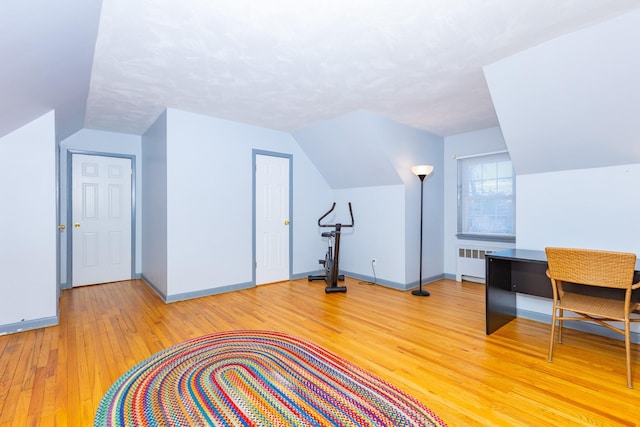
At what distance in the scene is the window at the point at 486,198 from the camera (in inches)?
174

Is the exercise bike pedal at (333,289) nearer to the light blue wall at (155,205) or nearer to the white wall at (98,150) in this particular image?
the light blue wall at (155,205)

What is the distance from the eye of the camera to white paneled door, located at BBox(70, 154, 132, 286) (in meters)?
4.61

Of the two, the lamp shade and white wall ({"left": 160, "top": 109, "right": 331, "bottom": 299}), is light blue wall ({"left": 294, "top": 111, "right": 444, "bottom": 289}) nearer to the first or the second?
the lamp shade

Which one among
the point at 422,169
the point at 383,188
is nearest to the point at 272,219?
the point at 383,188

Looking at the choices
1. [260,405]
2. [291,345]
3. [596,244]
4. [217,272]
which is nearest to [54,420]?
[260,405]

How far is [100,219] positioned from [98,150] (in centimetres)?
108

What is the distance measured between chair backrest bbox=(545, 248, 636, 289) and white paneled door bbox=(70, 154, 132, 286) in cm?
564

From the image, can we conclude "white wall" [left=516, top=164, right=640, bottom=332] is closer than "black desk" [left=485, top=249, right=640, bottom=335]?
Yes

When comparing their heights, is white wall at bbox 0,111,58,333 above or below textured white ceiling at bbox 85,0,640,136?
below

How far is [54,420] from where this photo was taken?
1676 mm

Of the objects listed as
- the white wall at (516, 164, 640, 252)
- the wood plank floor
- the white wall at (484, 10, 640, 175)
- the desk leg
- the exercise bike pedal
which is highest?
the white wall at (484, 10, 640, 175)

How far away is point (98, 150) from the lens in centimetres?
473

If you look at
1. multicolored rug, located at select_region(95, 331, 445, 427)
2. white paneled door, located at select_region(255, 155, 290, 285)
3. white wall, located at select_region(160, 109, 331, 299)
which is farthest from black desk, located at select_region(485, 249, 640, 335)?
white wall, located at select_region(160, 109, 331, 299)

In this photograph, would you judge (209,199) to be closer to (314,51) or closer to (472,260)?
(314,51)
